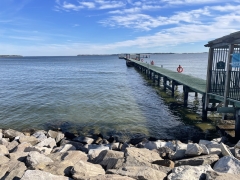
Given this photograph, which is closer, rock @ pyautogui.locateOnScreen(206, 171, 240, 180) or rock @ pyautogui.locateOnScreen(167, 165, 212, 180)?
rock @ pyautogui.locateOnScreen(206, 171, 240, 180)

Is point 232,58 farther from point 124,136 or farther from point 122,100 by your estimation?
point 122,100

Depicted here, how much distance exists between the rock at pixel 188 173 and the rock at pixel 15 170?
2435mm

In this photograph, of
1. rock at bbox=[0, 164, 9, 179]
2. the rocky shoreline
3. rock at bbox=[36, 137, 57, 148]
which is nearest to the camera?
the rocky shoreline

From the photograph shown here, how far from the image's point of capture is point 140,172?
3564mm

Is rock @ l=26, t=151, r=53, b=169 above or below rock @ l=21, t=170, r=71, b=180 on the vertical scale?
below

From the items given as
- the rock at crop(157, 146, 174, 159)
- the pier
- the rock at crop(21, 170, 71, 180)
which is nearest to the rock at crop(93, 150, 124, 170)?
the rock at crop(21, 170, 71, 180)

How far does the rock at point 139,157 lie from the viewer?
161 inches

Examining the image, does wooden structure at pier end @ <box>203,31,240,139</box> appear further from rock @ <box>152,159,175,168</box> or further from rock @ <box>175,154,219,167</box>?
rock @ <box>152,159,175,168</box>

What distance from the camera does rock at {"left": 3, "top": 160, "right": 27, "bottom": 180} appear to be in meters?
3.72

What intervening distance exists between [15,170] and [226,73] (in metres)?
6.76

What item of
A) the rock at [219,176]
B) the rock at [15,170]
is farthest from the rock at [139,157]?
the rock at [15,170]

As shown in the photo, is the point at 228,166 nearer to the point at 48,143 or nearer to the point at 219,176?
the point at 219,176

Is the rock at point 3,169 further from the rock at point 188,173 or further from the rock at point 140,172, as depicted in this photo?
the rock at point 188,173

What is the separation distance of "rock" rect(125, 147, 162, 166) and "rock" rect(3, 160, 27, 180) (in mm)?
1802
